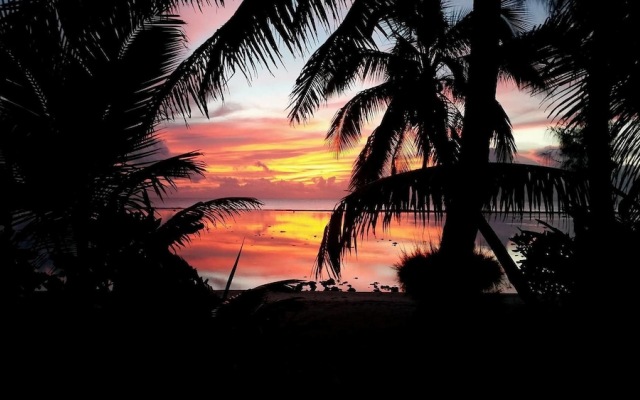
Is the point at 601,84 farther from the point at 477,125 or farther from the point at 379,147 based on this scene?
the point at 379,147

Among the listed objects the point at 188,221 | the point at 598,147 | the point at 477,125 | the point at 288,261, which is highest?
the point at 477,125

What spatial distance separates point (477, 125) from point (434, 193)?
70 cm

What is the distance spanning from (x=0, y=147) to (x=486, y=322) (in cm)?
445

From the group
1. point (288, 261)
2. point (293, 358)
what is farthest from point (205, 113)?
point (288, 261)

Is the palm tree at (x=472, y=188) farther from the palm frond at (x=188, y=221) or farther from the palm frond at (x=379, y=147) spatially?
the palm frond at (x=379, y=147)

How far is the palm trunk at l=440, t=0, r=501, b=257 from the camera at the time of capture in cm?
346

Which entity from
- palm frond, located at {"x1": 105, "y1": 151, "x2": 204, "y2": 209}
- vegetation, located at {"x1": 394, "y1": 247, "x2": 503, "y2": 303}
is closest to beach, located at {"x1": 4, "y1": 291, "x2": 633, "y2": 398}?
palm frond, located at {"x1": 105, "y1": 151, "x2": 204, "y2": 209}

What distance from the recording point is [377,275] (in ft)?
39.7

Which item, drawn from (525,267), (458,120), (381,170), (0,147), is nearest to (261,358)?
(525,267)

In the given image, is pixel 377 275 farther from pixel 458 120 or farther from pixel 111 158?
pixel 111 158

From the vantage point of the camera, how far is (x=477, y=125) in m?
3.55

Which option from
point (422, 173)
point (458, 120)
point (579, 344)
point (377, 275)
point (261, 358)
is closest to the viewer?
point (261, 358)

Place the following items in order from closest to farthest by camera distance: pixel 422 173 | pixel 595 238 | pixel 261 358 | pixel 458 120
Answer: pixel 261 358 < pixel 595 238 < pixel 422 173 < pixel 458 120

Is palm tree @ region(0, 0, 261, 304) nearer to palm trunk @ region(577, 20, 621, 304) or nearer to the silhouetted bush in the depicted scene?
palm trunk @ region(577, 20, 621, 304)
